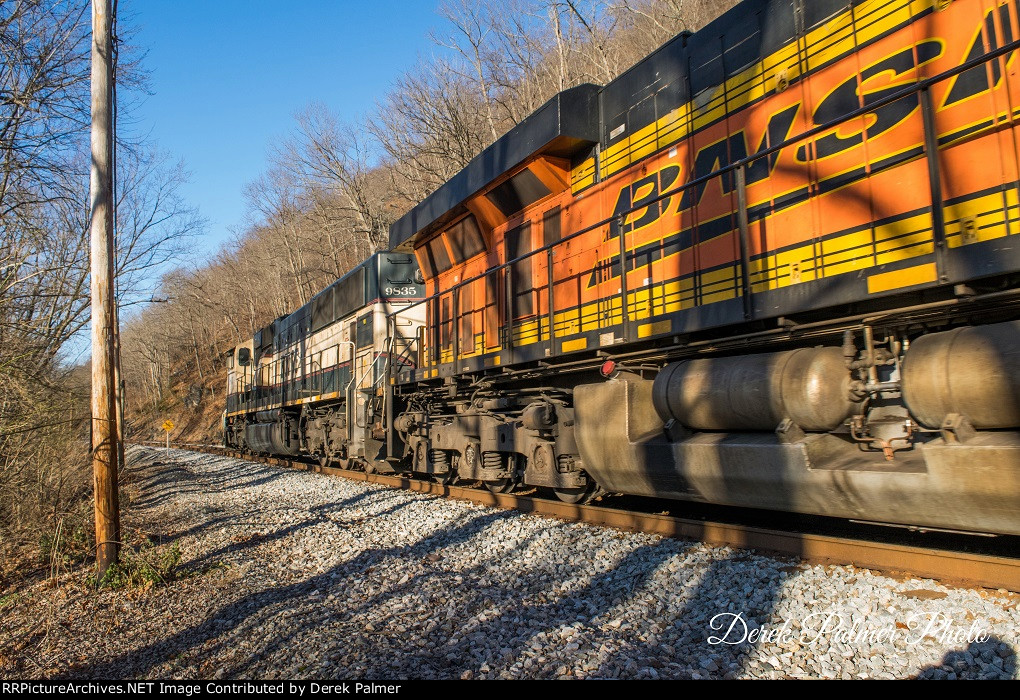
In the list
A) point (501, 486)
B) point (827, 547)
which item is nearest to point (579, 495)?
point (501, 486)

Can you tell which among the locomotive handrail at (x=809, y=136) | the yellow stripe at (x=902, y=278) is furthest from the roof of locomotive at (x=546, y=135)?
the yellow stripe at (x=902, y=278)

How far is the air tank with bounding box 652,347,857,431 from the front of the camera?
4.02m

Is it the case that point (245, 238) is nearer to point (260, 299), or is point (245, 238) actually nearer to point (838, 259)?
point (260, 299)

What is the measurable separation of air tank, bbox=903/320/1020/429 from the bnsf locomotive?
1 centimetres

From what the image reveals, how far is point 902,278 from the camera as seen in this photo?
3.78m

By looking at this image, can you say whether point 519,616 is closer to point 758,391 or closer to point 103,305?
point 758,391

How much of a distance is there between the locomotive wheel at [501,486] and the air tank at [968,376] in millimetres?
5476

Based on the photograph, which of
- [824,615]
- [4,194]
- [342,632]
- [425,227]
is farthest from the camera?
[425,227]

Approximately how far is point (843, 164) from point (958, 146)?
2.54ft

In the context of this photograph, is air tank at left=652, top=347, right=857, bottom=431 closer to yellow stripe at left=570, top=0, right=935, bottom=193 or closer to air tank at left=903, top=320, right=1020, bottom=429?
air tank at left=903, top=320, right=1020, bottom=429

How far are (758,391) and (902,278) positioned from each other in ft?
3.68

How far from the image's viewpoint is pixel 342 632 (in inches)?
147

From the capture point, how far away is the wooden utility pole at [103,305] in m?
5.57
